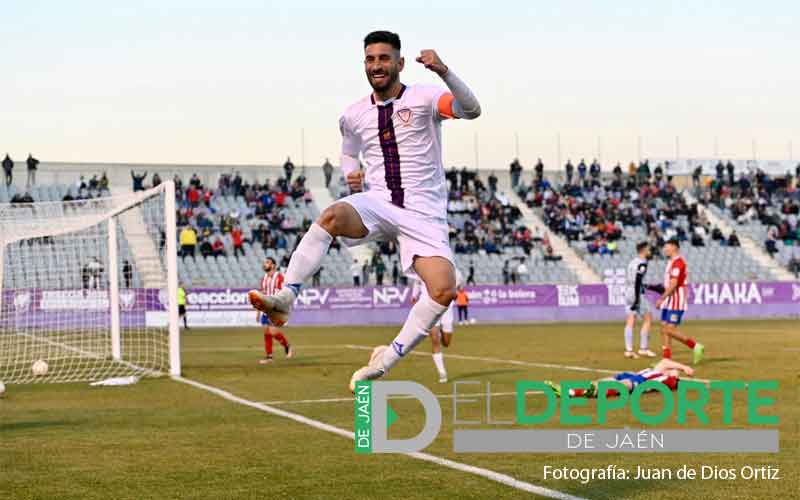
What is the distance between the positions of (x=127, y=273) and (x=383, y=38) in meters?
21.7

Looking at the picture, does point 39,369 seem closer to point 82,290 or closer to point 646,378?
point 82,290

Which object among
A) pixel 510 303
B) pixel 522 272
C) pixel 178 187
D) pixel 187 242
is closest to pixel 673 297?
pixel 510 303

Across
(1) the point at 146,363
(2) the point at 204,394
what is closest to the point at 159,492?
(2) the point at 204,394

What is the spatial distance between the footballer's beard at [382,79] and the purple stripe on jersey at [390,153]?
5.9 inches

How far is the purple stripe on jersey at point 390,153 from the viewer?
8.31m

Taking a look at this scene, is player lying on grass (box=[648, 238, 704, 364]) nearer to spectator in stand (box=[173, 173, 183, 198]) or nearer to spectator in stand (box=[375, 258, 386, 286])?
spectator in stand (box=[375, 258, 386, 286])

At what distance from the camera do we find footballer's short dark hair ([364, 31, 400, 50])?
26.4ft

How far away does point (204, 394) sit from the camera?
58.4 feet

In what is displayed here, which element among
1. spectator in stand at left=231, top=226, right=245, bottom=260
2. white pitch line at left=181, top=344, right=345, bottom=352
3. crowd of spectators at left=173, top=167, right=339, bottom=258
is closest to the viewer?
white pitch line at left=181, top=344, right=345, bottom=352

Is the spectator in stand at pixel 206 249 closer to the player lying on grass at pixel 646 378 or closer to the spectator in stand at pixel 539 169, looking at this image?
the spectator in stand at pixel 539 169

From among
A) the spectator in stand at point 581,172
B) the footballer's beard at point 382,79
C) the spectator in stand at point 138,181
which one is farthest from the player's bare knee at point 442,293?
the spectator in stand at point 581,172

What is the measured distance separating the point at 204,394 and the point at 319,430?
5268 millimetres

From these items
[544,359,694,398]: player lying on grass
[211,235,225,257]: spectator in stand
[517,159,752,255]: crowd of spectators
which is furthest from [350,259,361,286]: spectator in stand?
[544,359,694,398]: player lying on grass

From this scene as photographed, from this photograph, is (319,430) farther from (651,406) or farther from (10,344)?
(10,344)
